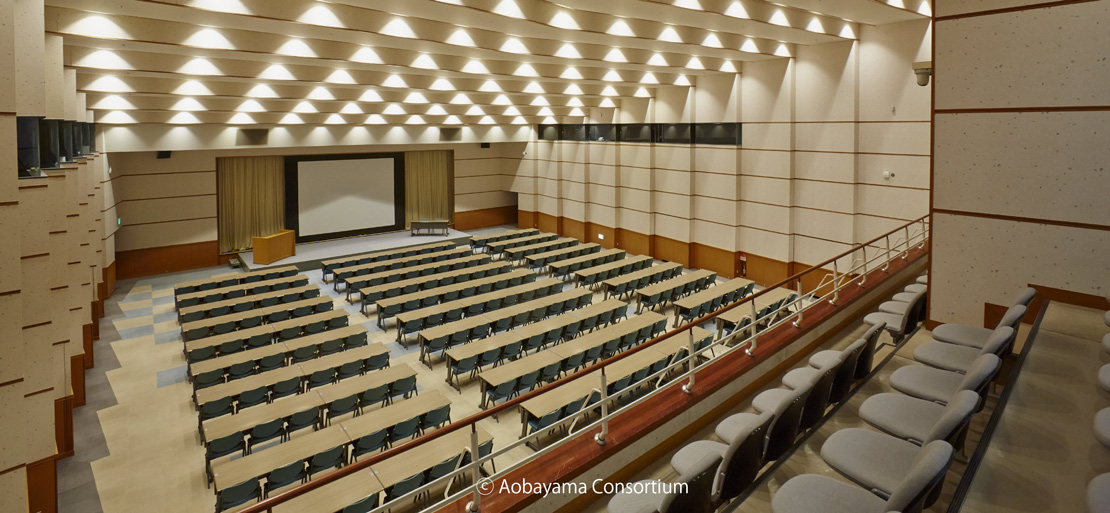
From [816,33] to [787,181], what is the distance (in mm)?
4383

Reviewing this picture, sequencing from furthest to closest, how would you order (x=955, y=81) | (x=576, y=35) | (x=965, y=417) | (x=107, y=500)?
1. (x=576, y=35)
2. (x=107, y=500)
3. (x=955, y=81)
4. (x=965, y=417)

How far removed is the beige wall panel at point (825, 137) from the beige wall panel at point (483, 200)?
14497 millimetres

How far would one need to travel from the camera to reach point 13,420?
519 centimetres

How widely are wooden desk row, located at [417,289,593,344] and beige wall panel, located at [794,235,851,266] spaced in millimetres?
5947

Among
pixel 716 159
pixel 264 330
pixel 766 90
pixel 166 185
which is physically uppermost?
pixel 766 90

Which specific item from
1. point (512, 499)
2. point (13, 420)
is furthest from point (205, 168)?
point (512, 499)

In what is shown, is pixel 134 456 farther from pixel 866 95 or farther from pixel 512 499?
pixel 866 95

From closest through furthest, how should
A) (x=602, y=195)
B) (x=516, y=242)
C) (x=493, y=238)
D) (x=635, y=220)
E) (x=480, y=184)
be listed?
(x=516, y=242)
(x=635, y=220)
(x=493, y=238)
(x=602, y=195)
(x=480, y=184)

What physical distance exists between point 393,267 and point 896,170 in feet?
41.6

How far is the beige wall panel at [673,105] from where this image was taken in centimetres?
1803

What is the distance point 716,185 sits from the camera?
17.4 meters

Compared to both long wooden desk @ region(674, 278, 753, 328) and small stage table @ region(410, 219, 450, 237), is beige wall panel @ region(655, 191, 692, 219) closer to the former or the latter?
long wooden desk @ region(674, 278, 753, 328)

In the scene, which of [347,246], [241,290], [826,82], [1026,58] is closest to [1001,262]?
[1026,58]

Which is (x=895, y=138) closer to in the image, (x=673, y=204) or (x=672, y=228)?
(x=673, y=204)
